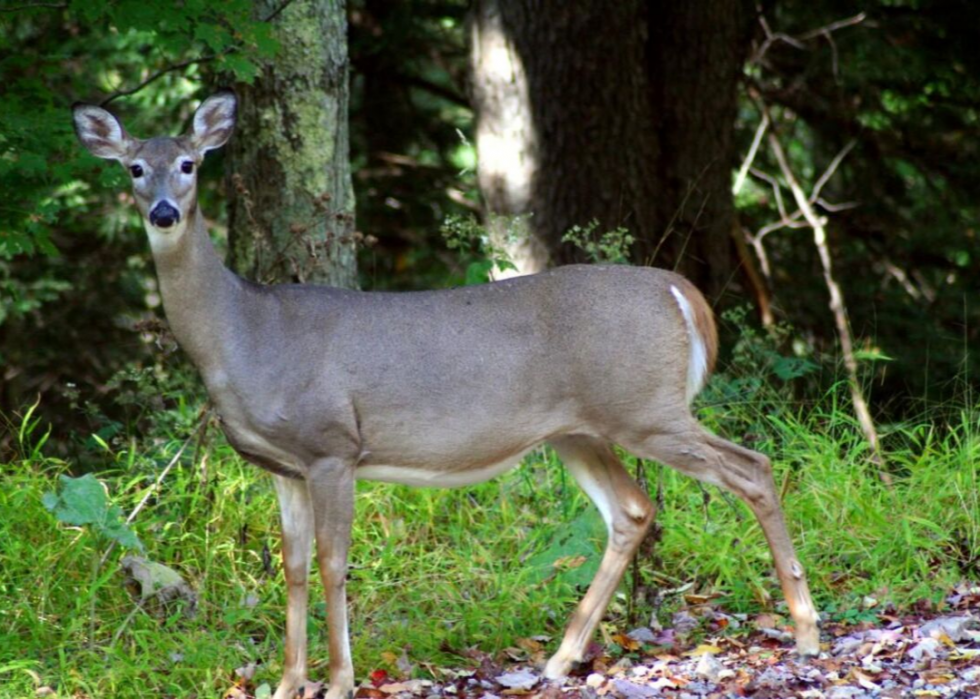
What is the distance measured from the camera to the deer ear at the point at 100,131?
5152 millimetres

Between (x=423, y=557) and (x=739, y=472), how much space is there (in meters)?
1.37

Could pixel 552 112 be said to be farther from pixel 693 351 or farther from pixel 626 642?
pixel 626 642

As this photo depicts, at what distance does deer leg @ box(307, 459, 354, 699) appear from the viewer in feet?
16.0

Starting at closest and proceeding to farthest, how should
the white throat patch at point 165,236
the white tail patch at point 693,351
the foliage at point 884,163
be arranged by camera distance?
1. the white throat patch at point 165,236
2. the white tail patch at point 693,351
3. the foliage at point 884,163

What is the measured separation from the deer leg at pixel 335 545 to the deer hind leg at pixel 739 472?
1.01 m

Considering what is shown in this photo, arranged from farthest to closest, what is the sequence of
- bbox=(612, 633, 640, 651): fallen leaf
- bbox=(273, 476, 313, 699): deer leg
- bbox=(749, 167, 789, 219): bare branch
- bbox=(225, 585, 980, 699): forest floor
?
bbox=(749, 167, 789, 219): bare branch
bbox=(612, 633, 640, 651): fallen leaf
bbox=(273, 476, 313, 699): deer leg
bbox=(225, 585, 980, 699): forest floor

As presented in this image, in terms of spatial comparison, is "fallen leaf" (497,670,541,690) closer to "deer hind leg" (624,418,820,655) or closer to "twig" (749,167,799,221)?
"deer hind leg" (624,418,820,655)

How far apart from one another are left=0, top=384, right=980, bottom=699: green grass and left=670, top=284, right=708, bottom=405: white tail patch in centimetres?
68

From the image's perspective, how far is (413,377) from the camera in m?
5.07

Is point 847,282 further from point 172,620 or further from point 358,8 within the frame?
point 172,620

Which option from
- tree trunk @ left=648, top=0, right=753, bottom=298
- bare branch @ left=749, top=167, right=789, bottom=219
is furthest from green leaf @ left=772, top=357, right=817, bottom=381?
bare branch @ left=749, top=167, right=789, bottom=219

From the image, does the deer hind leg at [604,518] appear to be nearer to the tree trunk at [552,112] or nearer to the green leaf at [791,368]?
the green leaf at [791,368]

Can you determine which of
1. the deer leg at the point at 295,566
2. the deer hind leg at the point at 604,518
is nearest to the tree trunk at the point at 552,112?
the deer hind leg at the point at 604,518

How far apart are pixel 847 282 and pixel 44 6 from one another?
5913 mm
